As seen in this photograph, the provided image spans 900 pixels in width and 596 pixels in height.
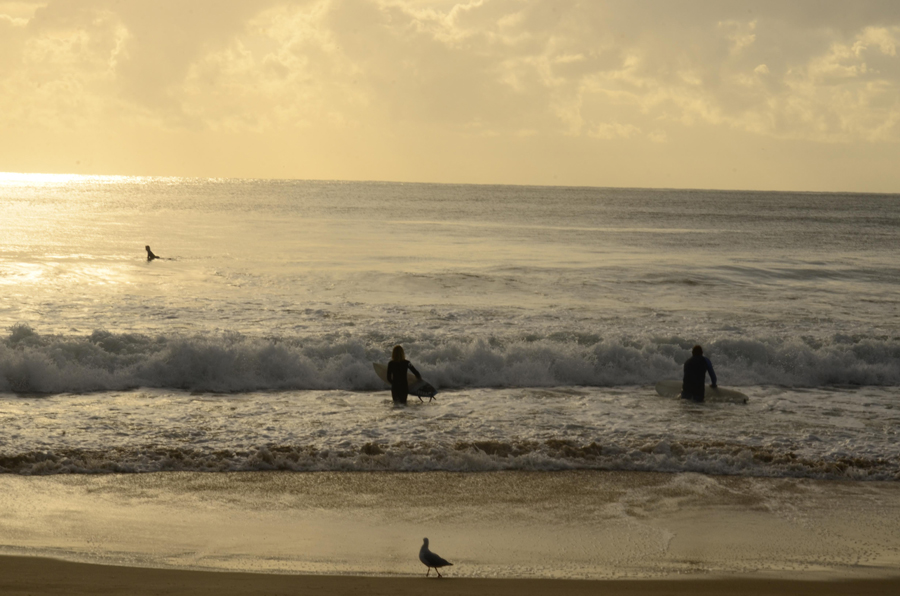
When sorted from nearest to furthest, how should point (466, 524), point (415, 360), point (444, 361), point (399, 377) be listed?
point (466, 524) → point (399, 377) → point (444, 361) → point (415, 360)

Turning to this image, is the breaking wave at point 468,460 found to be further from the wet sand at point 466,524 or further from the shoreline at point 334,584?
the shoreline at point 334,584

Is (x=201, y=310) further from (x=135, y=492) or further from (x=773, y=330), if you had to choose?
(x=773, y=330)

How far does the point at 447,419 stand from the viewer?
12.9m

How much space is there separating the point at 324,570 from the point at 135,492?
3406 mm

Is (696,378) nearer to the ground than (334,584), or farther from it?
farther from it

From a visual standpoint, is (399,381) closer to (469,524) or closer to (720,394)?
(469,524)

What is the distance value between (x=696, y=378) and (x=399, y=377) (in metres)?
5.56

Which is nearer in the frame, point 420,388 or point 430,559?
point 430,559

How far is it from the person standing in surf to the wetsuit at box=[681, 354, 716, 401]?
509 cm

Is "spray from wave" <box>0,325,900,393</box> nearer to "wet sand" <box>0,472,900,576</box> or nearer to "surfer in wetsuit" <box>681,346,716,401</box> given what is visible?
"surfer in wetsuit" <box>681,346,716,401</box>

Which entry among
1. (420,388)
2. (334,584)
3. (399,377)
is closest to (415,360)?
(420,388)

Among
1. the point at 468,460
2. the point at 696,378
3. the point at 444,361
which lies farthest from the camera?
the point at 444,361

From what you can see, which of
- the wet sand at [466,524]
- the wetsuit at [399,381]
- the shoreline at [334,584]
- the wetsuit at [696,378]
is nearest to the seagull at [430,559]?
the shoreline at [334,584]

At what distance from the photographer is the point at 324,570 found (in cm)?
699
